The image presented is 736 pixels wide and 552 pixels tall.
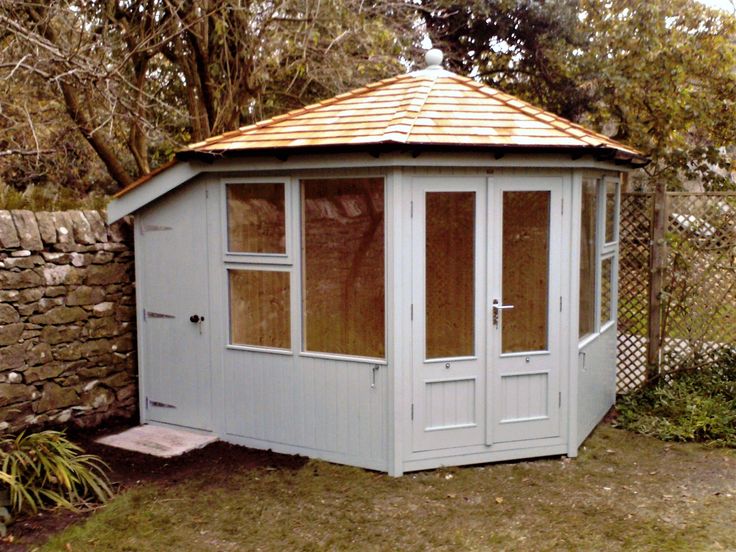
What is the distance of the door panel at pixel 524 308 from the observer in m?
5.67

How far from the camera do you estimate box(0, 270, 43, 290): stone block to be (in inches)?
226

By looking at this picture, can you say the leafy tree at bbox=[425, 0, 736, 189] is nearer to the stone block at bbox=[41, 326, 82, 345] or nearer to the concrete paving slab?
the stone block at bbox=[41, 326, 82, 345]

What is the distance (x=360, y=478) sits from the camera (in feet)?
18.0

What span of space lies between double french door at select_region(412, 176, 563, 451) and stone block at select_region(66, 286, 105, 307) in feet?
10.00

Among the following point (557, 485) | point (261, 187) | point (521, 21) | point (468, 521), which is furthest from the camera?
point (521, 21)

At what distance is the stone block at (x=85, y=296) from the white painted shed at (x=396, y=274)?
900 mm

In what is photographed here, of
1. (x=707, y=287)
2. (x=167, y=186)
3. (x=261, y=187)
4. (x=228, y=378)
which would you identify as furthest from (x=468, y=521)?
(x=707, y=287)

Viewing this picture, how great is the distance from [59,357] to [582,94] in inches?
427

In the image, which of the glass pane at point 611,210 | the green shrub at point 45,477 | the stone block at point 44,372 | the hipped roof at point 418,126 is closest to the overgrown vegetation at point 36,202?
the hipped roof at point 418,126

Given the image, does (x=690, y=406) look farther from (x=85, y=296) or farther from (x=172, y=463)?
(x=85, y=296)

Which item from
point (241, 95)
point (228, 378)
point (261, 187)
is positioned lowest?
point (228, 378)

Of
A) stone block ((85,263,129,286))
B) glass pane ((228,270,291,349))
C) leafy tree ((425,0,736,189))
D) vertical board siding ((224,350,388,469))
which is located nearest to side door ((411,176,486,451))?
vertical board siding ((224,350,388,469))

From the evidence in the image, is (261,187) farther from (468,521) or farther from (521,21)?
(521,21)

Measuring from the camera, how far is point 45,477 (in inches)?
196
